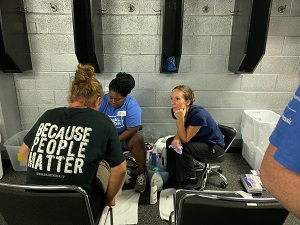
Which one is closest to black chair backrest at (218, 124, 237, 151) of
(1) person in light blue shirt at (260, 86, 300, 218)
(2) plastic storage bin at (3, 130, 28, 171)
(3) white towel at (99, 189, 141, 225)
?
(3) white towel at (99, 189, 141, 225)

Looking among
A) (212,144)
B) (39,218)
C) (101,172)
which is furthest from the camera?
(212,144)

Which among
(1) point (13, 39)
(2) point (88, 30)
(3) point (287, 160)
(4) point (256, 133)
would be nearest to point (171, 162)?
(4) point (256, 133)

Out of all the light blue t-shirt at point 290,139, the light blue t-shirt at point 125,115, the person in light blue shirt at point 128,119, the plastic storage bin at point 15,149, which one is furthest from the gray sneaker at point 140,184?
the light blue t-shirt at point 290,139

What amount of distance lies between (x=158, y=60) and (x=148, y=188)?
1288 millimetres

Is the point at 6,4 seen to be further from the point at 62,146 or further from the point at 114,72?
the point at 62,146

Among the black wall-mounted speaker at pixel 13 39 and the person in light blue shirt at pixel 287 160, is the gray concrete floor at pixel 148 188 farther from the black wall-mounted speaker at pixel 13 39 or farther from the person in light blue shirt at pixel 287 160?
the person in light blue shirt at pixel 287 160

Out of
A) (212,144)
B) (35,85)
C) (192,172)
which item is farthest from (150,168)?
(35,85)

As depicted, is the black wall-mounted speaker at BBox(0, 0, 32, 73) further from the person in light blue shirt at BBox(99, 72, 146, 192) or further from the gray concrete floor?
the gray concrete floor

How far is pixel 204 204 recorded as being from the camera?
0.87 m

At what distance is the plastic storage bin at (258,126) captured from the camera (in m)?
2.17

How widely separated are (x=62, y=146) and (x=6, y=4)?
168 cm

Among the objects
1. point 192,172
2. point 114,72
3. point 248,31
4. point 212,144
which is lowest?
point 192,172

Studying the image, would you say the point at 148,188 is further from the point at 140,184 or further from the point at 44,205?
the point at 44,205

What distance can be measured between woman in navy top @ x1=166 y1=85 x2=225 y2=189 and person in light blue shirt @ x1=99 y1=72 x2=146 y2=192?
0.32 meters
